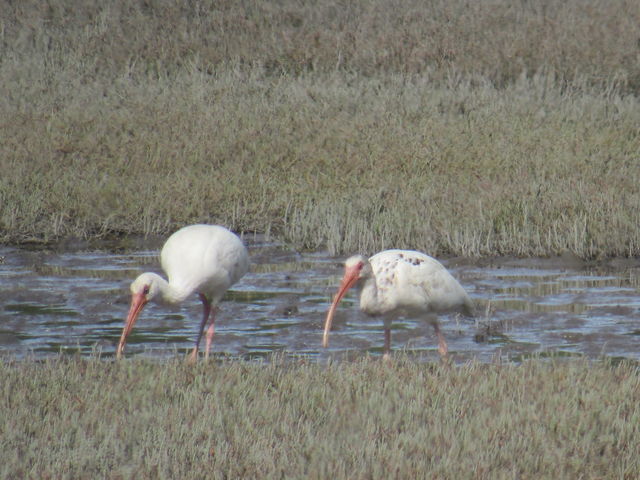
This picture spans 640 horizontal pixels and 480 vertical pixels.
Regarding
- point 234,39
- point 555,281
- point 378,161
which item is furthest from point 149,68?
point 555,281

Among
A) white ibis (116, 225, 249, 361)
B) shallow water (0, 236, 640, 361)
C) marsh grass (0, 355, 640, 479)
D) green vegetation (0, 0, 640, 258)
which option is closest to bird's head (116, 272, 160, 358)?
white ibis (116, 225, 249, 361)

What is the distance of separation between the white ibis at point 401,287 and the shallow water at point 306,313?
26cm

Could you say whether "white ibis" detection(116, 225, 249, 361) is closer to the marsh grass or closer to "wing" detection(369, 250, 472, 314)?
"wing" detection(369, 250, 472, 314)

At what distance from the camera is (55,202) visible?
1411 cm

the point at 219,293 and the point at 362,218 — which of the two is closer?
the point at 219,293

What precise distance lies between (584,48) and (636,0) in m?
3.37

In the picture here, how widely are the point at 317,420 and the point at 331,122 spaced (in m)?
11.2

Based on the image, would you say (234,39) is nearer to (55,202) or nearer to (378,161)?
(378,161)

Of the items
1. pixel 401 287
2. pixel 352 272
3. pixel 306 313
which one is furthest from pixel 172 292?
pixel 401 287

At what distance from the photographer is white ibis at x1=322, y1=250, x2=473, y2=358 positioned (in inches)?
336

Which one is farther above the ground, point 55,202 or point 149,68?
point 149,68

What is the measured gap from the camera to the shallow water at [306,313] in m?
8.70

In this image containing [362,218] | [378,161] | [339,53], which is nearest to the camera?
[362,218]

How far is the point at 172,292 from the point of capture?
28.6ft
